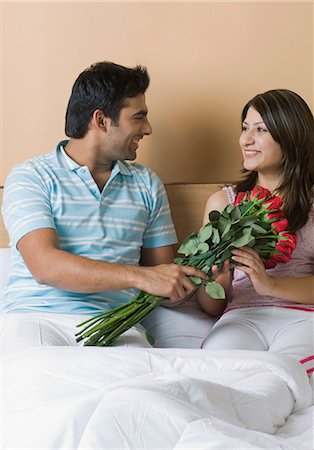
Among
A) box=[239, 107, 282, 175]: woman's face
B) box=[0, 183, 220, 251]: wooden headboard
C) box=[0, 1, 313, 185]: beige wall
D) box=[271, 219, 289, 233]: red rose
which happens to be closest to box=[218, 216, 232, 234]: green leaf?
box=[271, 219, 289, 233]: red rose

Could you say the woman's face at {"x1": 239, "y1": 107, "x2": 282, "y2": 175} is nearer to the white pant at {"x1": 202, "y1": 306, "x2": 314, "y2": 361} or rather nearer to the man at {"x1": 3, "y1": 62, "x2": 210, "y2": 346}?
the man at {"x1": 3, "y1": 62, "x2": 210, "y2": 346}

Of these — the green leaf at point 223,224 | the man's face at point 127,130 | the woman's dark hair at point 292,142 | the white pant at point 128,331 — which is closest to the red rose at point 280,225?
the green leaf at point 223,224

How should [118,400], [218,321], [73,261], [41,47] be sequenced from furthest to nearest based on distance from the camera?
[41,47], [218,321], [73,261], [118,400]

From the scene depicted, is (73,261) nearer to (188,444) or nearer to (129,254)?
(129,254)

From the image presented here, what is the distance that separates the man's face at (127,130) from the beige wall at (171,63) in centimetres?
36

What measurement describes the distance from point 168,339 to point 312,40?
1249 millimetres

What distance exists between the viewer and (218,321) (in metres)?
2.33

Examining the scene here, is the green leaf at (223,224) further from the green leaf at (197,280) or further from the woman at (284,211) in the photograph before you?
the woman at (284,211)

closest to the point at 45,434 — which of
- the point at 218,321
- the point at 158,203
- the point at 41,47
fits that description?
the point at 218,321

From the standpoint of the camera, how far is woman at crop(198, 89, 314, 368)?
224 cm

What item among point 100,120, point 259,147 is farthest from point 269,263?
point 100,120

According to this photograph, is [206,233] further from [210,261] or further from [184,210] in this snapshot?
[184,210]

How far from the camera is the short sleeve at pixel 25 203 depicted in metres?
2.18

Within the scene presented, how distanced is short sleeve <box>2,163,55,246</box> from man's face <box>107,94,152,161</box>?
0.87 feet
